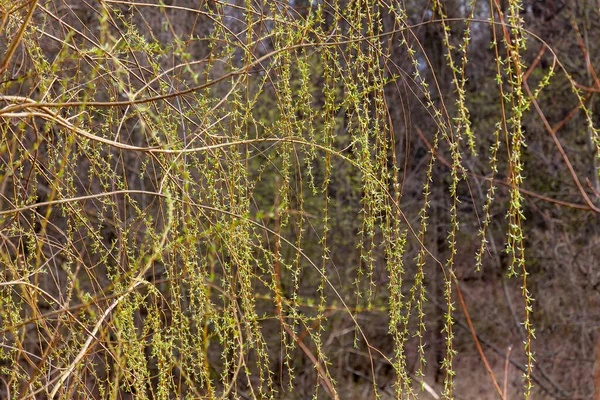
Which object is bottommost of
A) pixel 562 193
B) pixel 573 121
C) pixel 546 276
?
pixel 546 276

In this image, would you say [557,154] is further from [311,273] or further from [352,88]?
[352,88]

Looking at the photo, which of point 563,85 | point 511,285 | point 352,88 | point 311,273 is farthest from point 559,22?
point 352,88

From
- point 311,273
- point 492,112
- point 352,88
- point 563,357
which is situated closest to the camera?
point 352,88

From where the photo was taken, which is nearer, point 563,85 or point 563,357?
point 563,357

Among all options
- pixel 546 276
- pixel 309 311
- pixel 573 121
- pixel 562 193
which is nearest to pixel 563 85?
pixel 573 121

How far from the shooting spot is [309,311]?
21.9ft

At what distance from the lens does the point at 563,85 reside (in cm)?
662

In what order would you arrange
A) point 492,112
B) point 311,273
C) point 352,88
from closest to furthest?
point 352,88 → point 311,273 → point 492,112

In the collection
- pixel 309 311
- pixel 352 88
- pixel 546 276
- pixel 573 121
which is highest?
pixel 352 88

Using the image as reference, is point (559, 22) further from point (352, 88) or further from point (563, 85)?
point (352, 88)

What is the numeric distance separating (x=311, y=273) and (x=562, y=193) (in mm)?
2034

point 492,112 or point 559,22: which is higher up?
point 559,22

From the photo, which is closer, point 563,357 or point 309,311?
point 563,357

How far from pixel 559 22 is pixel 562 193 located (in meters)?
1.36
